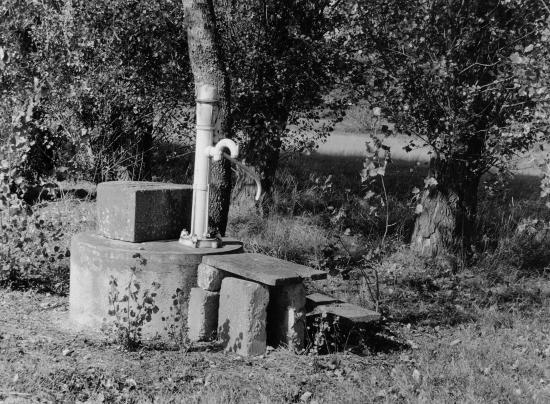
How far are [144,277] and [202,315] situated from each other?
0.50m


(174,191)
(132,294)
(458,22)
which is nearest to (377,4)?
(458,22)

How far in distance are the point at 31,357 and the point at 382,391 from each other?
2277 mm

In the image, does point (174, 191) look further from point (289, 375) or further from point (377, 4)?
point (377, 4)

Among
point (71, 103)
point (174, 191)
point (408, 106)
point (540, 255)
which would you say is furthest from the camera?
point (71, 103)

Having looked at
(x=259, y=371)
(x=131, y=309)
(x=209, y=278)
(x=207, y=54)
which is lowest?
(x=259, y=371)

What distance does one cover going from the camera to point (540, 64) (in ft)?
20.1

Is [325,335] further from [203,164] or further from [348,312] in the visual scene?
[203,164]

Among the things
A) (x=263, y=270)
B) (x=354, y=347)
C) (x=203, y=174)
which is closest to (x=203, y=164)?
(x=203, y=174)

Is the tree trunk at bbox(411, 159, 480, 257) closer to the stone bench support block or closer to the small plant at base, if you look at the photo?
the stone bench support block

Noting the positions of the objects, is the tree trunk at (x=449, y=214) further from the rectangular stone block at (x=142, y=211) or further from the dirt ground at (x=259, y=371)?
the rectangular stone block at (x=142, y=211)

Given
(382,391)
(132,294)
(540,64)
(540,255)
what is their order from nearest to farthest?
(382,391) < (132,294) < (540,64) < (540,255)

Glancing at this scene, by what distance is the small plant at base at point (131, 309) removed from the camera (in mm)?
5094

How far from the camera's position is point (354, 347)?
18.2 ft

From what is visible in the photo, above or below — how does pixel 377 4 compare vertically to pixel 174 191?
above
